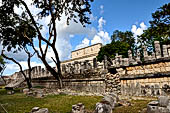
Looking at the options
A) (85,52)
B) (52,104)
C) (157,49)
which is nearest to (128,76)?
(157,49)

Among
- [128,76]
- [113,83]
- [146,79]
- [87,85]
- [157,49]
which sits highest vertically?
[157,49]

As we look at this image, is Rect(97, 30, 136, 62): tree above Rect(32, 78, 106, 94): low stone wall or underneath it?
above

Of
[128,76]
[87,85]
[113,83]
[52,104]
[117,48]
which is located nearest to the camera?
[52,104]

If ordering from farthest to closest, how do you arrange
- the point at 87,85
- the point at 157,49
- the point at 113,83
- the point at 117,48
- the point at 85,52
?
the point at 85,52, the point at 117,48, the point at 87,85, the point at 113,83, the point at 157,49

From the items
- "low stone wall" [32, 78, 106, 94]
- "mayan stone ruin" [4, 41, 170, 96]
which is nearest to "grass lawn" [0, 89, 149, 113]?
"mayan stone ruin" [4, 41, 170, 96]

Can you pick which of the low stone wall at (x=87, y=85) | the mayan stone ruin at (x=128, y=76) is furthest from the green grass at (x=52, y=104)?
the low stone wall at (x=87, y=85)

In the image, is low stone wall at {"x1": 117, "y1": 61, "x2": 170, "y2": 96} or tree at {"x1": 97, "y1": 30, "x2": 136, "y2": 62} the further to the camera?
tree at {"x1": 97, "y1": 30, "x2": 136, "y2": 62}

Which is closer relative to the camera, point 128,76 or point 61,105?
point 61,105

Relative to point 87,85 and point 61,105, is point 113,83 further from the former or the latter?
point 61,105

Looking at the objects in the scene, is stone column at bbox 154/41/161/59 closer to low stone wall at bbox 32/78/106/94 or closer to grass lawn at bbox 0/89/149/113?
grass lawn at bbox 0/89/149/113

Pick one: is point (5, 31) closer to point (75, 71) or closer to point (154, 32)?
point (75, 71)

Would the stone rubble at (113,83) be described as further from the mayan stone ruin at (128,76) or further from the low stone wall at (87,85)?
the low stone wall at (87,85)

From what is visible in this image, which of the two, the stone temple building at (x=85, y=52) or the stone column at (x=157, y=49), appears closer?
the stone column at (x=157, y=49)

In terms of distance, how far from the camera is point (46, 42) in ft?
48.9
